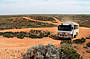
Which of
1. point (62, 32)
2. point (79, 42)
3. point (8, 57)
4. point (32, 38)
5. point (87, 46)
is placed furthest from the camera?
point (32, 38)

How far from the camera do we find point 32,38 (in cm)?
1952

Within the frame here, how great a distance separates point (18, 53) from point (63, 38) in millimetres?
7881

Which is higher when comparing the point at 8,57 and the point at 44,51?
the point at 44,51

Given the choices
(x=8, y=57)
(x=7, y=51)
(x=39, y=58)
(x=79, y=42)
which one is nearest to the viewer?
(x=39, y=58)

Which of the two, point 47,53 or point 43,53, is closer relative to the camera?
point 47,53

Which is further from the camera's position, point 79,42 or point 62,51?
point 79,42

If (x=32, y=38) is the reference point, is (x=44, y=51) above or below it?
above

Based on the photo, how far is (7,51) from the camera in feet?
37.7

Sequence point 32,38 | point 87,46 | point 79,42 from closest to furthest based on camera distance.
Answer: point 87,46
point 79,42
point 32,38

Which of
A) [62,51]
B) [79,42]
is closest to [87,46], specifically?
[79,42]

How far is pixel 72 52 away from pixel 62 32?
6.75 m

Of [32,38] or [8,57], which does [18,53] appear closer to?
[8,57]

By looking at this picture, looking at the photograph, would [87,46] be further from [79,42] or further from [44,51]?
[44,51]

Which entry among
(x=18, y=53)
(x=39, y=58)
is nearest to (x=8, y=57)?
(x=18, y=53)
